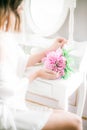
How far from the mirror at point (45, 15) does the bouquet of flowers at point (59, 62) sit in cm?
42

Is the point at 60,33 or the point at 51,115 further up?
the point at 60,33

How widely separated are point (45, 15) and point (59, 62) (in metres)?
0.57

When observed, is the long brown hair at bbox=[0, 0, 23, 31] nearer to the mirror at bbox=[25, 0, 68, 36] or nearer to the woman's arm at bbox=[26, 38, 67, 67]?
the woman's arm at bbox=[26, 38, 67, 67]

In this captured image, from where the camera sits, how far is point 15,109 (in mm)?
1229

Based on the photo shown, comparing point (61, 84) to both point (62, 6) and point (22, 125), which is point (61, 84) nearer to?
point (22, 125)

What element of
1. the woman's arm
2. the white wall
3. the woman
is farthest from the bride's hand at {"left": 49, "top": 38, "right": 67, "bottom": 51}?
the woman

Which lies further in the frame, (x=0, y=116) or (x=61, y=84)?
(x=61, y=84)

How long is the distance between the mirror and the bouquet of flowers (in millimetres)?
419

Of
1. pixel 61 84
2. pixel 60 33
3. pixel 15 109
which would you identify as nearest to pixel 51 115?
pixel 15 109

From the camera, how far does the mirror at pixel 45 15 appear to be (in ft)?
6.60

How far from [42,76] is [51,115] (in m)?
0.42

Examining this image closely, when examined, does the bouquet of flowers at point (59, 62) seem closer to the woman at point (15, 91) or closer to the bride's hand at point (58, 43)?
the bride's hand at point (58, 43)

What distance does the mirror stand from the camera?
6.60 ft

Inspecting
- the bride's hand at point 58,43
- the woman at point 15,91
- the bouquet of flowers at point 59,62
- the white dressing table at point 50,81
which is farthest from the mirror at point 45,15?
the woman at point 15,91
